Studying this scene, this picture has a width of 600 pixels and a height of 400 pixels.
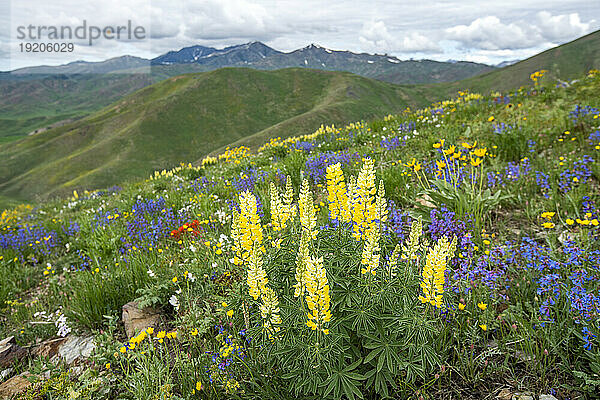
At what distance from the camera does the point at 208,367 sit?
2943mm

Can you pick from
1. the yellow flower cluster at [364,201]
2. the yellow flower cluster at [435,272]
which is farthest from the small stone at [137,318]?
the yellow flower cluster at [435,272]

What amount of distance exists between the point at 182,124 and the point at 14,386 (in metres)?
132

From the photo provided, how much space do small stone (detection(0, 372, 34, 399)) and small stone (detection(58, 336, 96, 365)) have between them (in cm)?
36

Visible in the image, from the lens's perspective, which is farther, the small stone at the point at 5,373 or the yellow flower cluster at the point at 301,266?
the small stone at the point at 5,373

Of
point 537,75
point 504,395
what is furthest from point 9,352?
point 537,75

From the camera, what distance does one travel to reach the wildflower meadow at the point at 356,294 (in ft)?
7.83

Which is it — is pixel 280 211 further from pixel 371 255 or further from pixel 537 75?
pixel 537 75

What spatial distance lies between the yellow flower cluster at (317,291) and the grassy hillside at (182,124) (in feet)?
287

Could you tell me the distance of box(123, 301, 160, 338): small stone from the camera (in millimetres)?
3792

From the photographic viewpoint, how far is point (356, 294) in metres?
2.47

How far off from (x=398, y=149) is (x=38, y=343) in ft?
24.9

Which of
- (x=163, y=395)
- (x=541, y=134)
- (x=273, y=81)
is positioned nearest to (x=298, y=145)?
(x=541, y=134)

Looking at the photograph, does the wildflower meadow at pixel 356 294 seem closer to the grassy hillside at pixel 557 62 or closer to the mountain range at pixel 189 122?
the mountain range at pixel 189 122

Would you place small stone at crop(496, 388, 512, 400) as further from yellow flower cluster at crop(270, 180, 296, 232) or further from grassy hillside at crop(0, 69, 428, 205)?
grassy hillside at crop(0, 69, 428, 205)
